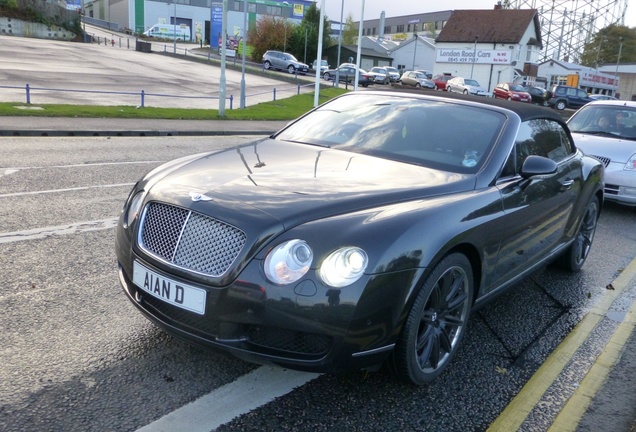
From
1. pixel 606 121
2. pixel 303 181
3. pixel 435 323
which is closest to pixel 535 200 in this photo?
pixel 435 323

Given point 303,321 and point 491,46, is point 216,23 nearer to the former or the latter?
point 491,46

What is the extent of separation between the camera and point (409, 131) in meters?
4.25

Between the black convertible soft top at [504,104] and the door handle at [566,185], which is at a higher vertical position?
the black convertible soft top at [504,104]

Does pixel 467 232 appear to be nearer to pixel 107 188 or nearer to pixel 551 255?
pixel 551 255

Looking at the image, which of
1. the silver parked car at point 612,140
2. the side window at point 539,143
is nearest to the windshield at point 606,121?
the silver parked car at point 612,140

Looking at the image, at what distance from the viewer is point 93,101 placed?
2098 centimetres

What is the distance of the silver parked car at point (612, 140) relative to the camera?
8.42 m

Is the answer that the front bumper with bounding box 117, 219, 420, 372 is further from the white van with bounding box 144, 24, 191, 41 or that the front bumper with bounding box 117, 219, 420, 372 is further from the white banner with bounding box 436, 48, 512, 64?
the white van with bounding box 144, 24, 191, 41

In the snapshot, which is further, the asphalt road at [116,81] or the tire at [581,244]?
the asphalt road at [116,81]

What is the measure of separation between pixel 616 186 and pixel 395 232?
22.7 ft

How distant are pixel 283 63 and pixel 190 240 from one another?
1960 inches

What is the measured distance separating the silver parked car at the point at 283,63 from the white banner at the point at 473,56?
23.6 meters

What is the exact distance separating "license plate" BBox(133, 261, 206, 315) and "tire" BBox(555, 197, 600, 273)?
389 centimetres

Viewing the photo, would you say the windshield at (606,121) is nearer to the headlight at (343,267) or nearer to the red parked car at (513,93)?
the headlight at (343,267)
